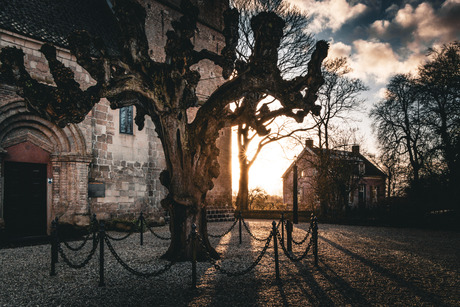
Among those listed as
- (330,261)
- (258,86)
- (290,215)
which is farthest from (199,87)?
(330,261)

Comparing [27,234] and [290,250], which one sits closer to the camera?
[290,250]

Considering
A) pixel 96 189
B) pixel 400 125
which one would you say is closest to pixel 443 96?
pixel 400 125

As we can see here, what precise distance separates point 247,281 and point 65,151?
9725mm

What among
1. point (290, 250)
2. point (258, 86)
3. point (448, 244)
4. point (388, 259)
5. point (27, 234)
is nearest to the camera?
point (258, 86)

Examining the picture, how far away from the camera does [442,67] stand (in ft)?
62.6

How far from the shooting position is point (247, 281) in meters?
5.55

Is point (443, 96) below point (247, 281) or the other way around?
the other way around

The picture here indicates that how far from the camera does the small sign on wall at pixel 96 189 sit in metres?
13.0

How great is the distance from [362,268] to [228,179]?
14696mm

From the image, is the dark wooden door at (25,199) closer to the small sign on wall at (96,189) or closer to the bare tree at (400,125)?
the small sign on wall at (96,189)

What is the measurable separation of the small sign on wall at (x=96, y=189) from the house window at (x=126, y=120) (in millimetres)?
2835

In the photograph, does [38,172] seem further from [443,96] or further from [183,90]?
[443,96]

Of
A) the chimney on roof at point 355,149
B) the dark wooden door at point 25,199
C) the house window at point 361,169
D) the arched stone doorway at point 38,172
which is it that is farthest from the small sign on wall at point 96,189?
the chimney on roof at point 355,149

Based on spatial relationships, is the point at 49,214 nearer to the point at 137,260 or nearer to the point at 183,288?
the point at 137,260
